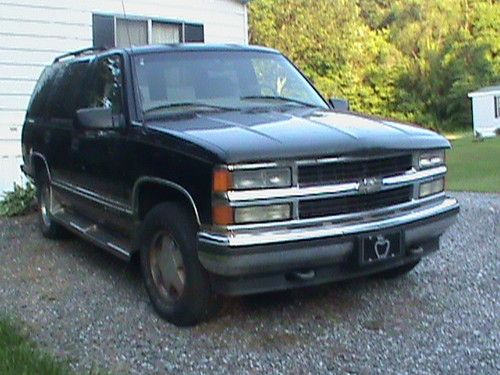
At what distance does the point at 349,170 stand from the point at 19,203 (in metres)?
6.14

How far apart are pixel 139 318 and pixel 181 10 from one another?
7819 millimetres

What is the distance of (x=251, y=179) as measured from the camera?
368cm

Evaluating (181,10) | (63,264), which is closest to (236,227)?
(63,264)

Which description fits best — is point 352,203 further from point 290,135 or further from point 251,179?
point 251,179

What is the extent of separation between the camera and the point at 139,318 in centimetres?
444

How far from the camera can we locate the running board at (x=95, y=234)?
4864 millimetres

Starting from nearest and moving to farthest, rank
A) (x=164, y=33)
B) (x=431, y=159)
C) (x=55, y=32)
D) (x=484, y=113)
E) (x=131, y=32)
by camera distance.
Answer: (x=431, y=159) < (x=55, y=32) < (x=131, y=32) < (x=164, y=33) < (x=484, y=113)

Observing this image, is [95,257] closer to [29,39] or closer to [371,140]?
[371,140]

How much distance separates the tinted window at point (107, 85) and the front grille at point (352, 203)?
183cm

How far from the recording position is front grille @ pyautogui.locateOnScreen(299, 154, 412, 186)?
380cm

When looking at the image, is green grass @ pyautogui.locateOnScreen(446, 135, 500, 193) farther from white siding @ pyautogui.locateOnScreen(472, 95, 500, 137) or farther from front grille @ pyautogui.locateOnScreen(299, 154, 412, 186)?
white siding @ pyautogui.locateOnScreen(472, 95, 500, 137)

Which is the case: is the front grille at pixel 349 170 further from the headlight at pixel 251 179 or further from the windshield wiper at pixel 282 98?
the windshield wiper at pixel 282 98

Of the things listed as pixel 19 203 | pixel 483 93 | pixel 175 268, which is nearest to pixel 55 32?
pixel 19 203

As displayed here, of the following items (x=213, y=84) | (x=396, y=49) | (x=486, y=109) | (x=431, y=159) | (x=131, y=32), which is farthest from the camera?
(x=396, y=49)
